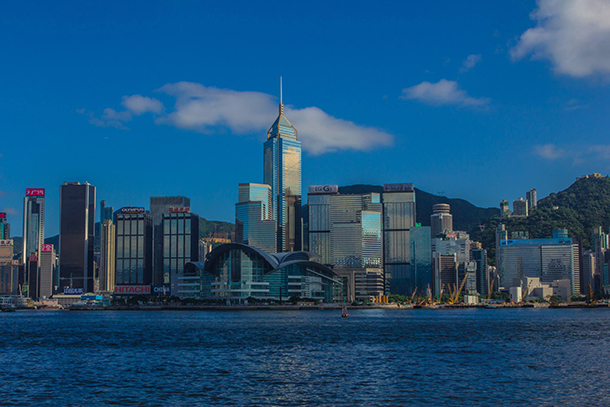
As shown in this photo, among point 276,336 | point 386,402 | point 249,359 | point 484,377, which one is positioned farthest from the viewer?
point 276,336

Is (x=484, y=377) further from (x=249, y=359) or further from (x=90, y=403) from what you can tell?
(x=90, y=403)

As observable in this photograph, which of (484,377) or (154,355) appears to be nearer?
(484,377)

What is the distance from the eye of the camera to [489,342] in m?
73.4

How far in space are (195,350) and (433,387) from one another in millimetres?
29751

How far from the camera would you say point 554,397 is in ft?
124

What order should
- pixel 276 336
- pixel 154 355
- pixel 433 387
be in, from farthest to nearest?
pixel 276 336 → pixel 154 355 → pixel 433 387

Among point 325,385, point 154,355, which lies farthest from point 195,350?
point 325,385

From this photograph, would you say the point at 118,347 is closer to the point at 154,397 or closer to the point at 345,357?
the point at 345,357

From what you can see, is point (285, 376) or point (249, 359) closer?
point (285, 376)

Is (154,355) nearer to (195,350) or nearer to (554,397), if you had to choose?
(195,350)

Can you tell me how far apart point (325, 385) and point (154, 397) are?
10035 mm

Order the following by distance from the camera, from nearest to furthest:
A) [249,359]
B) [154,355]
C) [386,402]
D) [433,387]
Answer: [386,402] < [433,387] < [249,359] < [154,355]

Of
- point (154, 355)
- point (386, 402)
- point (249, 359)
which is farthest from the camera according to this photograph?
point (154, 355)

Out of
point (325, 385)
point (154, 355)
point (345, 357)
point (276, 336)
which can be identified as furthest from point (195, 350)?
point (325, 385)
